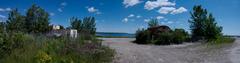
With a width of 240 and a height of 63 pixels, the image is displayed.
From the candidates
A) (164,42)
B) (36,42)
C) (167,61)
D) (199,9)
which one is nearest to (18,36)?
(36,42)

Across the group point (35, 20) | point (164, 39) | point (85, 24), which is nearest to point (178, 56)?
point (164, 39)

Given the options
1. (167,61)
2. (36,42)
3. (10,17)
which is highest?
(10,17)

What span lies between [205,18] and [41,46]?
28.6 m

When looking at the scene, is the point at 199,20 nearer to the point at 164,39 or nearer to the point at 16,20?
the point at 164,39

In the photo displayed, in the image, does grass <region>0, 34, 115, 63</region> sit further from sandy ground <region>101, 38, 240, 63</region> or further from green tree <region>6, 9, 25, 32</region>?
green tree <region>6, 9, 25, 32</region>

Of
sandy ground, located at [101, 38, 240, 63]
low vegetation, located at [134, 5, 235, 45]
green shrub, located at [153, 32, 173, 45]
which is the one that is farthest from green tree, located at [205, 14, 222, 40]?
sandy ground, located at [101, 38, 240, 63]

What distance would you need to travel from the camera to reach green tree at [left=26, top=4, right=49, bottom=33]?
37.7m

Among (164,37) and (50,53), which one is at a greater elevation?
(164,37)

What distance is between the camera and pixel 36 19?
38281 mm

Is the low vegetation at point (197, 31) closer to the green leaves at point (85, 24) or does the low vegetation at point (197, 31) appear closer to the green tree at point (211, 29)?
the green tree at point (211, 29)

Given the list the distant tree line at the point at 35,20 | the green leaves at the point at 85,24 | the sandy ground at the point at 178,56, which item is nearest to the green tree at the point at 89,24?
the green leaves at the point at 85,24

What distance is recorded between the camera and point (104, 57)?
13445mm

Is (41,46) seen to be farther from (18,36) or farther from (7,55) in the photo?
(7,55)

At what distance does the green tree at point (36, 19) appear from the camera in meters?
37.7
